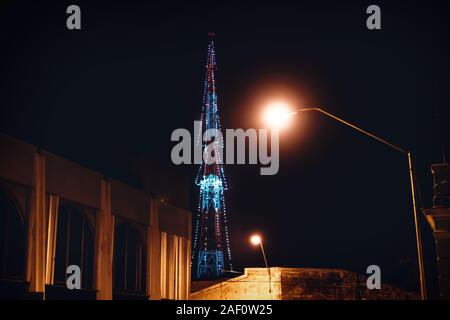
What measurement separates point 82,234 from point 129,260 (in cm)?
761

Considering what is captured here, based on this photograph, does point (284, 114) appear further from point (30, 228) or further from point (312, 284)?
point (312, 284)

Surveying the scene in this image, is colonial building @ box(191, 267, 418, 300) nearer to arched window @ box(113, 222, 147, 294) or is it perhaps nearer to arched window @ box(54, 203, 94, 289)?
arched window @ box(113, 222, 147, 294)

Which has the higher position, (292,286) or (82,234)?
(82,234)

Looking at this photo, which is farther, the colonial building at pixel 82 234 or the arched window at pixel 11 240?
the colonial building at pixel 82 234

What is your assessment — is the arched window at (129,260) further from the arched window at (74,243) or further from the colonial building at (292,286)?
the colonial building at (292,286)

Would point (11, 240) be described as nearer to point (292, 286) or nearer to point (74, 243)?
point (74, 243)

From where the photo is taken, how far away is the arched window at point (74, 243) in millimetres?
30984

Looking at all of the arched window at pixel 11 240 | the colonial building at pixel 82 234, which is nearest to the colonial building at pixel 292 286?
the colonial building at pixel 82 234

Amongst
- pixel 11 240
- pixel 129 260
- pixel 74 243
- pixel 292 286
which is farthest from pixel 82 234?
pixel 292 286

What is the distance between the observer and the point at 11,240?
87.5 feet

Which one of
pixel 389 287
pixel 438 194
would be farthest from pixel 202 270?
pixel 438 194

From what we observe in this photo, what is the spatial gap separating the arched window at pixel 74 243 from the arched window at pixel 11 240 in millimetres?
3759

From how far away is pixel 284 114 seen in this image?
16250 millimetres

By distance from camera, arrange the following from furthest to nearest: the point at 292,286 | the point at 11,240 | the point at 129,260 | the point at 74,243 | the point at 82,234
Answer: the point at 292,286
the point at 129,260
the point at 82,234
the point at 74,243
the point at 11,240
